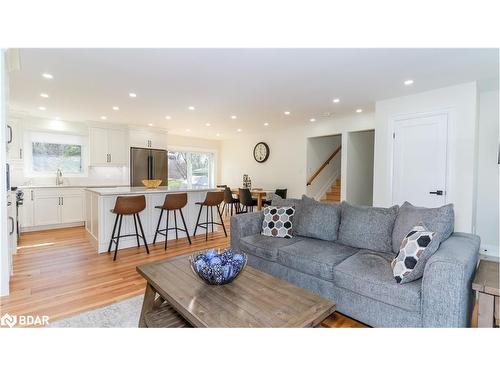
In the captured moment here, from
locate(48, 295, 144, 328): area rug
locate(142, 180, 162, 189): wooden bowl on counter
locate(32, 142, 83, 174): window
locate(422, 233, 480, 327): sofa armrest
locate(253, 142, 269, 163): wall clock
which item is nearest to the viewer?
locate(422, 233, 480, 327): sofa armrest

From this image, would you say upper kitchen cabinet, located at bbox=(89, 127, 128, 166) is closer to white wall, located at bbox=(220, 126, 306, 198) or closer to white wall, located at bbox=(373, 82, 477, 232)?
white wall, located at bbox=(220, 126, 306, 198)

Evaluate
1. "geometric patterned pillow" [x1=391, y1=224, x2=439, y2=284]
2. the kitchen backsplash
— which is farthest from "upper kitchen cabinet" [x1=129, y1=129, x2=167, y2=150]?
"geometric patterned pillow" [x1=391, y1=224, x2=439, y2=284]

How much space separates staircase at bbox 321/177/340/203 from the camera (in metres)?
7.09

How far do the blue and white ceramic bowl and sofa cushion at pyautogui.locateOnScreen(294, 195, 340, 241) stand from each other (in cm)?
129

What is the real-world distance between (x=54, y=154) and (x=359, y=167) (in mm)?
7197

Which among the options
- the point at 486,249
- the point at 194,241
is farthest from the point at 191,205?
the point at 486,249

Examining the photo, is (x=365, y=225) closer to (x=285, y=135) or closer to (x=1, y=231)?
(x=1, y=231)

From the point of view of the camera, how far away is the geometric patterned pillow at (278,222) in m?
2.97

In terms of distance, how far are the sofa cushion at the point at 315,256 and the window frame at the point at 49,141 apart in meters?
5.81

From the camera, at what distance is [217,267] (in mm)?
1628

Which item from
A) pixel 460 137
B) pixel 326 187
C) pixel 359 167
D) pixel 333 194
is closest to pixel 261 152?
pixel 326 187

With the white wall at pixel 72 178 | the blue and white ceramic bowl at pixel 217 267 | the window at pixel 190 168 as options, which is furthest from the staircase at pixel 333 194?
the blue and white ceramic bowl at pixel 217 267

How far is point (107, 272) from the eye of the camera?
3.04 m

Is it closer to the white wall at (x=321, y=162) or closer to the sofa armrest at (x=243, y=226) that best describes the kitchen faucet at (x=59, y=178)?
the sofa armrest at (x=243, y=226)
